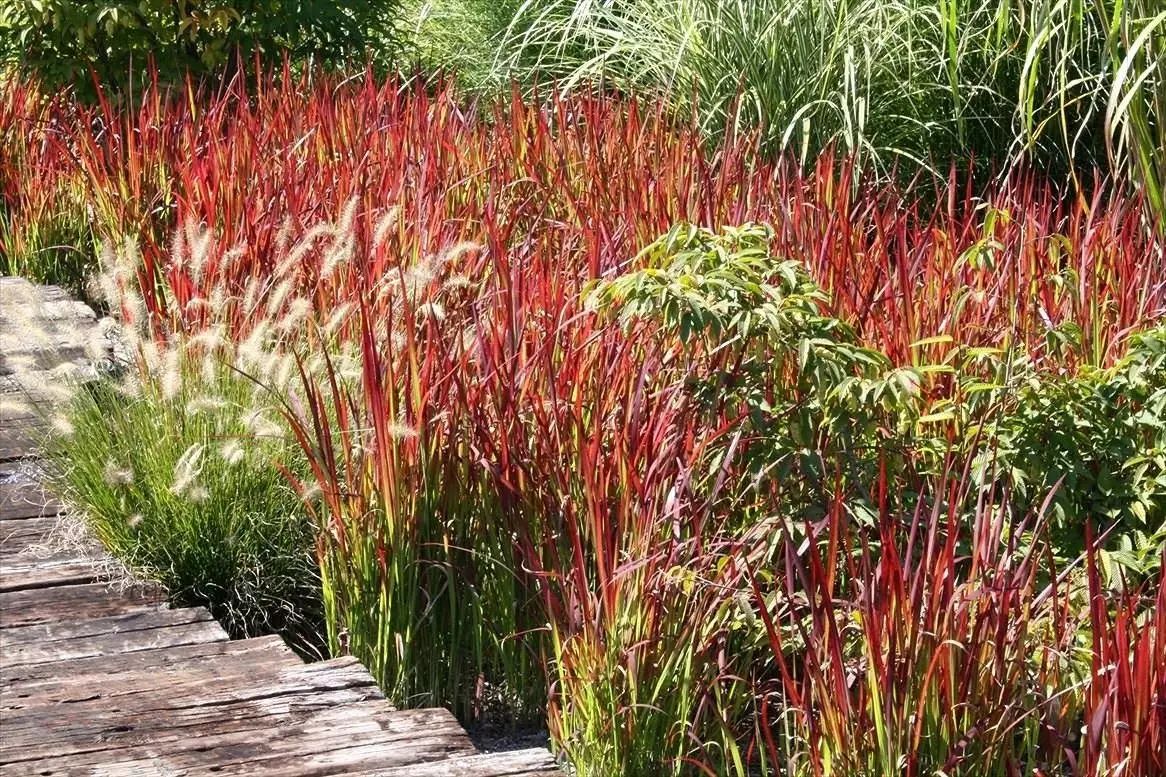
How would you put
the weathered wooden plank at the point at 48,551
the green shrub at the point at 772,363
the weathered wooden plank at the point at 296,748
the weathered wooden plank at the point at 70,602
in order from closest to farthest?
1. the weathered wooden plank at the point at 296,748
2. the green shrub at the point at 772,363
3. the weathered wooden plank at the point at 70,602
4. the weathered wooden plank at the point at 48,551

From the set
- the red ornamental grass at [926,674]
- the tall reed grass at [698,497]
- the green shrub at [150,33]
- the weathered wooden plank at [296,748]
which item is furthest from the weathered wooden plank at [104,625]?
the green shrub at [150,33]

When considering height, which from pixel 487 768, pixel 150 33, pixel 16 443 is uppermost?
pixel 150 33

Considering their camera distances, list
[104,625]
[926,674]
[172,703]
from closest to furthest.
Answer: [926,674], [172,703], [104,625]

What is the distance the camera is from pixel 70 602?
3389mm

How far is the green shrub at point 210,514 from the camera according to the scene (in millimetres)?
3494

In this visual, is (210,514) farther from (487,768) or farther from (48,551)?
(487,768)

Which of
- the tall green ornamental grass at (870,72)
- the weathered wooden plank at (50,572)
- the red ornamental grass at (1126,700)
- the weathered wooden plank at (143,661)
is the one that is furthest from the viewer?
the tall green ornamental grass at (870,72)

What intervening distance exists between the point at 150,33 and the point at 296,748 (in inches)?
A: 229

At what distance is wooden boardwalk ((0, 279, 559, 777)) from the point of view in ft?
8.89

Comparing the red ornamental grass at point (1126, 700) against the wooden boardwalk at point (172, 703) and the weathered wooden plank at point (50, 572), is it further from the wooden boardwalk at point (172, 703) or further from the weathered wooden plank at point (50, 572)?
the weathered wooden plank at point (50, 572)

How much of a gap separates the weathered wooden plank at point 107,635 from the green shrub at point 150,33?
449cm

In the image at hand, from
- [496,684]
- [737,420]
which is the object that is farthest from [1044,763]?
[496,684]

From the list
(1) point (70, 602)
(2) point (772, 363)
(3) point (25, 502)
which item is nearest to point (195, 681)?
(1) point (70, 602)

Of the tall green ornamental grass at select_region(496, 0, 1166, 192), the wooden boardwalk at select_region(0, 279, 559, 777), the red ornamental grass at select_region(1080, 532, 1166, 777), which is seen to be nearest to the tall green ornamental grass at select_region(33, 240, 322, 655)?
the wooden boardwalk at select_region(0, 279, 559, 777)
